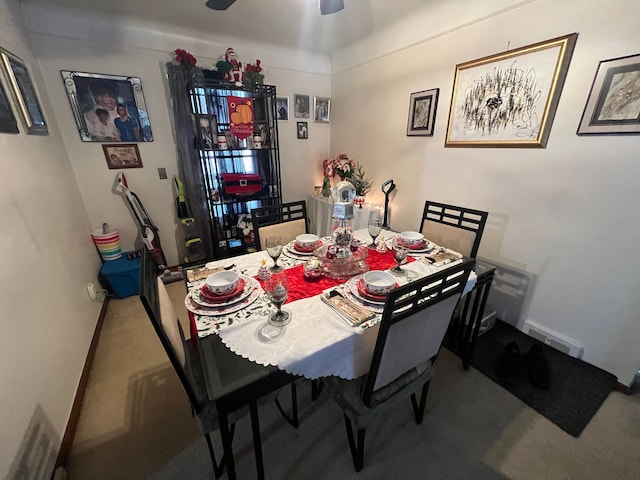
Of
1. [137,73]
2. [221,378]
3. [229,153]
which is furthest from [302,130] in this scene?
[221,378]

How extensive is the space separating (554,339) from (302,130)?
330 centimetres

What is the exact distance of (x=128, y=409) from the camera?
1.42 metres

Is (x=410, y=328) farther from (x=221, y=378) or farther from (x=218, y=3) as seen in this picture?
(x=218, y=3)

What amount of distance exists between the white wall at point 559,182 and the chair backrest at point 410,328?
4.20 ft

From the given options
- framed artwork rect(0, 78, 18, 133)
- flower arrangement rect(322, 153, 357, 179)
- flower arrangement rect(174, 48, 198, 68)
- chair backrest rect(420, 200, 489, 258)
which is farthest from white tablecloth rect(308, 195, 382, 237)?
framed artwork rect(0, 78, 18, 133)

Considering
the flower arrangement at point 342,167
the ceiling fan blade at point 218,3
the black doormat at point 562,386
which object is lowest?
the black doormat at point 562,386

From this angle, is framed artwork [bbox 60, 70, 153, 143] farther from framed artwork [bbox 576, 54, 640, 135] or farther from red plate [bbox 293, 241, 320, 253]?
framed artwork [bbox 576, 54, 640, 135]

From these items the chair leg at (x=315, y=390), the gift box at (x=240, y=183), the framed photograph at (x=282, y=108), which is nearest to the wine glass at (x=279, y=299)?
the chair leg at (x=315, y=390)

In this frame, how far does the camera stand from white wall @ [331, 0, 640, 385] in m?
1.40

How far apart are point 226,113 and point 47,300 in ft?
7.25

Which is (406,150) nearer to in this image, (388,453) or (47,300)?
(388,453)

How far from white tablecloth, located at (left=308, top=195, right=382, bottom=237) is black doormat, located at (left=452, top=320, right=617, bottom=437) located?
1512mm

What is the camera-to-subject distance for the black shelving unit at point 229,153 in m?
2.57

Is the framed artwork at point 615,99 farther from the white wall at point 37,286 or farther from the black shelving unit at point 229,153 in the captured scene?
the white wall at point 37,286
